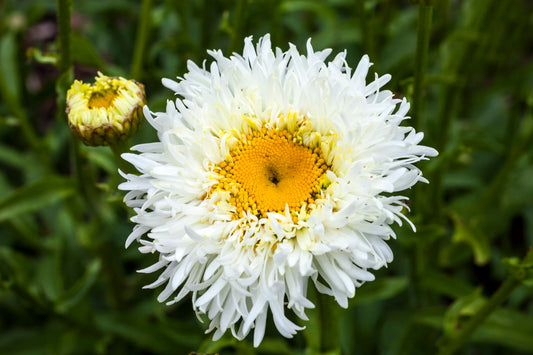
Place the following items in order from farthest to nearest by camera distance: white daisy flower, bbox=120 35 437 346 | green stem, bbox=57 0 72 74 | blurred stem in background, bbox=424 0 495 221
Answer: blurred stem in background, bbox=424 0 495 221 < green stem, bbox=57 0 72 74 < white daisy flower, bbox=120 35 437 346

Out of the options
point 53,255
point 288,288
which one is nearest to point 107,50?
point 53,255

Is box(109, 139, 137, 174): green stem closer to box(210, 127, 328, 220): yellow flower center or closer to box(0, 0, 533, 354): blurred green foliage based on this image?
box(210, 127, 328, 220): yellow flower center

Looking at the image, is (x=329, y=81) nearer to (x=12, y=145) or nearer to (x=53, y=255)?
(x=53, y=255)

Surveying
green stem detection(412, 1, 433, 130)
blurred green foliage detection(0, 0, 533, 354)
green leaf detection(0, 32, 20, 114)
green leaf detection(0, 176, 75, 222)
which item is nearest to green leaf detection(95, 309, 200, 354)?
blurred green foliage detection(0, 0, 533, 354)

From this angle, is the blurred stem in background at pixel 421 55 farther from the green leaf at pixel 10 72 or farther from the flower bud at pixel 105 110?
the green leaf at pixel 10 72

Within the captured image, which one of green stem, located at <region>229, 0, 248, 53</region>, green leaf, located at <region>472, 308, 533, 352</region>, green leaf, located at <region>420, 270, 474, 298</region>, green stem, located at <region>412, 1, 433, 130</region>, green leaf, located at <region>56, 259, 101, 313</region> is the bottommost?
green leaf, located at <region>56, 259, 101, 313</region>
